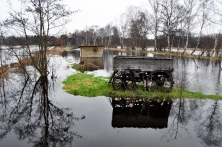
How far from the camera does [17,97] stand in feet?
37.4

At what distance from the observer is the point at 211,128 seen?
24.3 feet

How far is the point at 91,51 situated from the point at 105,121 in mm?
27437

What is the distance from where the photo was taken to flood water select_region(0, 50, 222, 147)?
6.43 metres

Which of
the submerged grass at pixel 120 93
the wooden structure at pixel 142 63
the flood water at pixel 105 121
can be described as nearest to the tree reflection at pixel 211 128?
the flood water at pixel 105 121

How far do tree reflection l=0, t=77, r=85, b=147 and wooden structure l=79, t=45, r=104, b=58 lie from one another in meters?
22.0

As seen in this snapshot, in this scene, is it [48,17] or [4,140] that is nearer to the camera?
[4,140]

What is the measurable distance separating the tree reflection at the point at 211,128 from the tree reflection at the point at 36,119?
180 inches

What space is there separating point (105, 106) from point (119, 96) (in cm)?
153

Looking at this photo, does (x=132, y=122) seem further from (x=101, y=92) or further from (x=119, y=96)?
(x=101, y=92)

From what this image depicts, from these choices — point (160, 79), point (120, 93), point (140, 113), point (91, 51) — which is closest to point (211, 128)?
point (140, 113)

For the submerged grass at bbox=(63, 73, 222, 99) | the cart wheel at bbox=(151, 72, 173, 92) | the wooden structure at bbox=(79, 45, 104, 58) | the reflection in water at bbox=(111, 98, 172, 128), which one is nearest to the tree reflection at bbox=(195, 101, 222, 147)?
the reflection in water at bbox=(111, 98, 172, 128)

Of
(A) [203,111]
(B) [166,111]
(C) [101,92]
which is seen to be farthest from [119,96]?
(A) [203,111]

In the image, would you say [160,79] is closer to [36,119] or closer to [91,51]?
[36,119]

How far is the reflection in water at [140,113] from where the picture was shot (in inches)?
309
